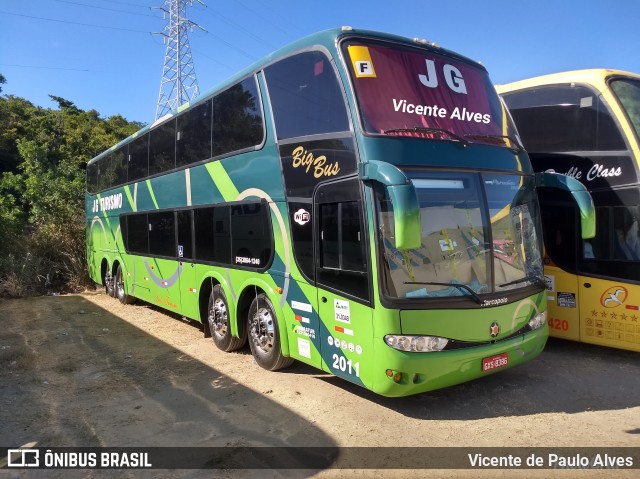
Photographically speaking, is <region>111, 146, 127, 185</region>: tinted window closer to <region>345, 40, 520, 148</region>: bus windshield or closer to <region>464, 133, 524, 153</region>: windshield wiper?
<region>345, 40, 520, 148</region>: bus windshield

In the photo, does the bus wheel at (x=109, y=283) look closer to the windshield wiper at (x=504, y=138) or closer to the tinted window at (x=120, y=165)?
the tinted window at (x=120, y=165)

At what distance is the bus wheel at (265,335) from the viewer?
596 centimetres

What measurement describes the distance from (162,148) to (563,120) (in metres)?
6.88

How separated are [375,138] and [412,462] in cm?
A: 286

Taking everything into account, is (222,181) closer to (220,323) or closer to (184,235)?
(184,235)

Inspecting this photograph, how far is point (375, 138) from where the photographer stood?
4.50m

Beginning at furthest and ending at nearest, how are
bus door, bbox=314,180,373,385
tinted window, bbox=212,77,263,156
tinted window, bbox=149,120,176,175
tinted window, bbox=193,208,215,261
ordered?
tinted window, bbox=149,120,176,175 → tinted window, bbox=193,208,215,261 → tinted window, bbox=212,77,263,156 → bus door, bbox=314,180,373,385

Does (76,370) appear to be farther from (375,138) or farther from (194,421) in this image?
(375,138)

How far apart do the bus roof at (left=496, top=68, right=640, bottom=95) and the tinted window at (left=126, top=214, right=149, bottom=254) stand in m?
7.56

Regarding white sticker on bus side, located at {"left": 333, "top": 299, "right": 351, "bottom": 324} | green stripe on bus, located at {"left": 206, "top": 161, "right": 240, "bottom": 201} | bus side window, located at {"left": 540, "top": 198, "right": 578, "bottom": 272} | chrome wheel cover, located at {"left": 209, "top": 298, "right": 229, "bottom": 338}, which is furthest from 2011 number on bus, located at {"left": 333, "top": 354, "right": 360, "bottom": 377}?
bus side window, located at {"left": 540, "top": 198, "right": 578, "bottom": 272}

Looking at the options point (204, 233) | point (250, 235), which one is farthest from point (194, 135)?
point (250, 235)

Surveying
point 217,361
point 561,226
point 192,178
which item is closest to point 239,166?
point 192,178

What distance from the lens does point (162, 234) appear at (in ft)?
29.8

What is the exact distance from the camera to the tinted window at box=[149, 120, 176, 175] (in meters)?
8.56
